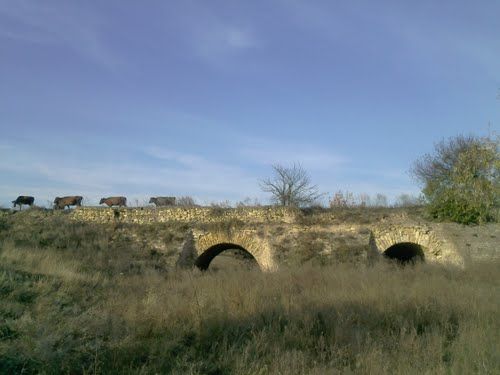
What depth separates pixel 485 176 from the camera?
8188 mm

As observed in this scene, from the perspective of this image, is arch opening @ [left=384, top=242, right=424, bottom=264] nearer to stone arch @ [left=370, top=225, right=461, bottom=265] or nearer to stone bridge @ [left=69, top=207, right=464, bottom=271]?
stone bridge @ [left=69, top=207, right=464, bottom=271]

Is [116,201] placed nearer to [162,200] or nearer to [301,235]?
[162,200]

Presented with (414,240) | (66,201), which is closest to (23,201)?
(66,201)

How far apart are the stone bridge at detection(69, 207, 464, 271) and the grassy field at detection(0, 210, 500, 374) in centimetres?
550

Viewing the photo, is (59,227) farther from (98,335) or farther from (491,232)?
(491,232)

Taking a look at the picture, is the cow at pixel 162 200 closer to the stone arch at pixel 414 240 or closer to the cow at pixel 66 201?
the cow at pixel 66 201

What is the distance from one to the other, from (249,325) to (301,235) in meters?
11.7

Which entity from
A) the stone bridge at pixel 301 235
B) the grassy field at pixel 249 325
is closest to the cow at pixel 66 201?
the stone bridge at pixel 301 235

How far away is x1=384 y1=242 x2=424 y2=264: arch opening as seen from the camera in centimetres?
1845

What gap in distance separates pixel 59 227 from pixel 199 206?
605 centimetres

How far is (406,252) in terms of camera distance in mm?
20656

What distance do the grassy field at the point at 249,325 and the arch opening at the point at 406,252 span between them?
6.65 metres

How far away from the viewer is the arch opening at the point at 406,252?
18453mm

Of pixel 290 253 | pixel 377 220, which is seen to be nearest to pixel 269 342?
pixel 290 253
